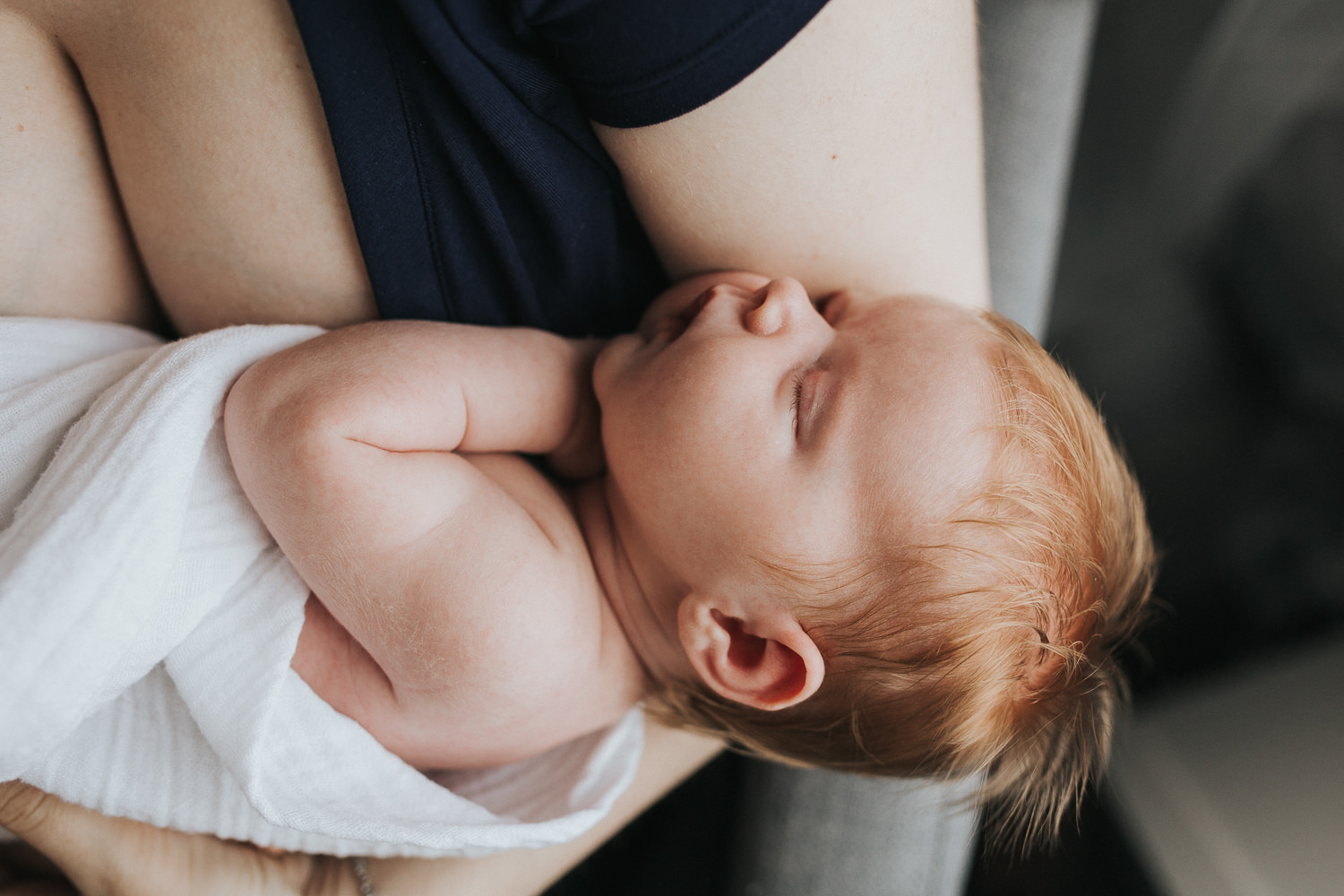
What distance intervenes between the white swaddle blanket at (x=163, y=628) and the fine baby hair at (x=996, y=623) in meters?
0.33

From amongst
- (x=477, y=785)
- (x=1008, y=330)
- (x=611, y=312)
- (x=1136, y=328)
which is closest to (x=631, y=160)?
(x=611, y=312)

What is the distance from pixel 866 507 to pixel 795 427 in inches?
3.9

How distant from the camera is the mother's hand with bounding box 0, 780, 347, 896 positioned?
2.49ft

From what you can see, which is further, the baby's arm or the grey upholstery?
the grey upholstery

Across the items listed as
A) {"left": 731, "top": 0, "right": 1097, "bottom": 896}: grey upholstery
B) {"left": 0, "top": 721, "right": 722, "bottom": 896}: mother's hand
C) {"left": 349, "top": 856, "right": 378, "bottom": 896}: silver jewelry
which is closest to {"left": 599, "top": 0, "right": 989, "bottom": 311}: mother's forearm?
{"left": 731, "top": 0, "right": 1097, "bottom": 896}: grey upholstery

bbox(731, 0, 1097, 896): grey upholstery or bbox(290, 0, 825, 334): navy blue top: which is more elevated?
bbox(290, 0, 825, 334): navy blue top

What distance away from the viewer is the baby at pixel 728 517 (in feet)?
2.36

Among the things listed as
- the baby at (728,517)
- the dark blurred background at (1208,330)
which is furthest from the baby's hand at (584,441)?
the dark blurred background at (1208,330)

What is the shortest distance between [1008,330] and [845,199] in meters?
0.23

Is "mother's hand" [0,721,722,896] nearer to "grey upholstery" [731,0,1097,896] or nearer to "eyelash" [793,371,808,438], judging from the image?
"grey upholstery" [731,0,1097,896]

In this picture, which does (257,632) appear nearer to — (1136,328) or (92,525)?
(92,525)

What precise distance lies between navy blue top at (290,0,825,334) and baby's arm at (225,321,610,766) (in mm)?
62

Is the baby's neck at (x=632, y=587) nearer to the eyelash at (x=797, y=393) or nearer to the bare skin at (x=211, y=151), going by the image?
the eyelash at (x=797, y=393)

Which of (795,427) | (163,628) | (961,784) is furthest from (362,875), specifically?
(961,784)
